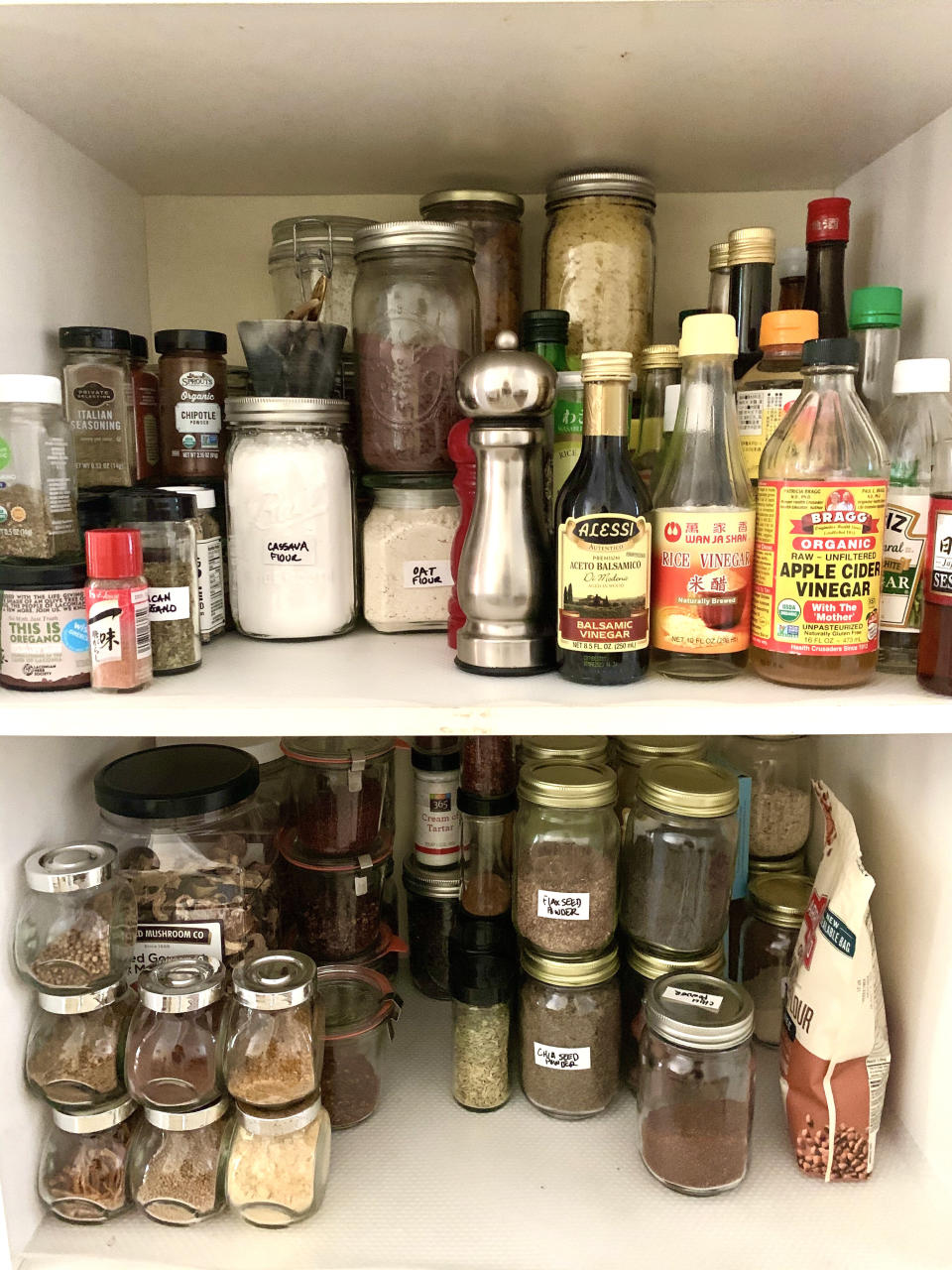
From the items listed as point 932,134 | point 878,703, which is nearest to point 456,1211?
point 878,703

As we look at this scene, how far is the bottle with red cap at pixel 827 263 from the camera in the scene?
85 cm

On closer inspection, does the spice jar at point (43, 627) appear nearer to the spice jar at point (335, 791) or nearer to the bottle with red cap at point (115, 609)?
the bottle with red cap at point (115, 609)

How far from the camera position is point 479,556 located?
781mm

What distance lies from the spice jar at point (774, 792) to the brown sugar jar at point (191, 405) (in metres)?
0.64

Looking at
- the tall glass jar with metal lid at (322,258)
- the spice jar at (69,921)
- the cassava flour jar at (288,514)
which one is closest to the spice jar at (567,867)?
the cassava flour jar at (288,514)

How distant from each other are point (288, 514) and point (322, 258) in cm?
30

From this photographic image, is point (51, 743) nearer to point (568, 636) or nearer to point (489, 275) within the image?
point (568, 636)

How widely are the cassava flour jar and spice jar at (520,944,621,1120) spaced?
40 cm

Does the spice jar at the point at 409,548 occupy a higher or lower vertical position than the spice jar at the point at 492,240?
lower

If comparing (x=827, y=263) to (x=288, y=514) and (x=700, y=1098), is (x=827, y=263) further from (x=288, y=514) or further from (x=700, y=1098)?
(x=700, y=1098)

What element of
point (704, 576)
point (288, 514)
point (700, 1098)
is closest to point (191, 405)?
Answer: point (288, 514)

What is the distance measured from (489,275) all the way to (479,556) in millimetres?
363

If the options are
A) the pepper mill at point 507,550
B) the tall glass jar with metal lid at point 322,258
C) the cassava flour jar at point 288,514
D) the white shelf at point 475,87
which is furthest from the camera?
the tall glass jar with metal lid at point 322,258

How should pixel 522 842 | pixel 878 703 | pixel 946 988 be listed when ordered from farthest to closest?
pixel 522 842 < pixel 946 988 < pixel 878 703
